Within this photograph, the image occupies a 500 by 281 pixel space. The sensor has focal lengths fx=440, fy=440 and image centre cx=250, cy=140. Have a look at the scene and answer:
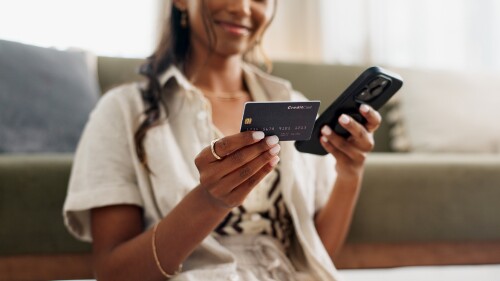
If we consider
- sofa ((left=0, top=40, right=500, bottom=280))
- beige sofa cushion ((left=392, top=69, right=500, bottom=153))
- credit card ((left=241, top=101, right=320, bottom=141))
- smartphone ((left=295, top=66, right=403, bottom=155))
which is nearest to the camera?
credit card ((left=241, top=101, right=320, bottom=141))

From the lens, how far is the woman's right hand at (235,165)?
51cm

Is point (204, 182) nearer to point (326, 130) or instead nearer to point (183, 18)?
point (326, 130)

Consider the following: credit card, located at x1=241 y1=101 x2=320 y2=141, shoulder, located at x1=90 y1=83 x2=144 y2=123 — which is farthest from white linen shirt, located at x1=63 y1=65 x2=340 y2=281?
credit card, located at x1=241 y1=101 x2=320 y2=141

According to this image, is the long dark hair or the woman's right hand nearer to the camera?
the woman's right hand

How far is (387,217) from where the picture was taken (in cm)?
96

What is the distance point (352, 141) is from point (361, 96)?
78mm

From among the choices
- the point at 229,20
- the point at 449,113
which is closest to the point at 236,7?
the point at 229,20

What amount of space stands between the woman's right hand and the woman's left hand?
0.17m

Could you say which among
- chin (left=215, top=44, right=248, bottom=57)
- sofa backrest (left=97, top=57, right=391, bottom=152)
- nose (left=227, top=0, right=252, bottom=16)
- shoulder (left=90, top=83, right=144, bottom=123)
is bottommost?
sofa backrest (left=97, top=57, right=391, bottom=152)

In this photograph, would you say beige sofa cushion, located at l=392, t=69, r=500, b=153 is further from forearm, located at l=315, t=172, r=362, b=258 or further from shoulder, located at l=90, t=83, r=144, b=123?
shoulder, located at l=90, t=83, r=144, b=123

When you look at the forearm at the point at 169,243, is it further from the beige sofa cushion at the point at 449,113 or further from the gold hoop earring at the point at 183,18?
the beige sofa cushion at the point at 449,113

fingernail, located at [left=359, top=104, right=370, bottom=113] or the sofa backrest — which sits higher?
fingernail, located at [left=359, top=104, right=370, bottom=113]

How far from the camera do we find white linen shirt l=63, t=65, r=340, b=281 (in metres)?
0.68

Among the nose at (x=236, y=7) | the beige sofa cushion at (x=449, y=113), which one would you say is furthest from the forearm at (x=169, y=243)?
the beige sofa cushion at (x=449, y=113)
